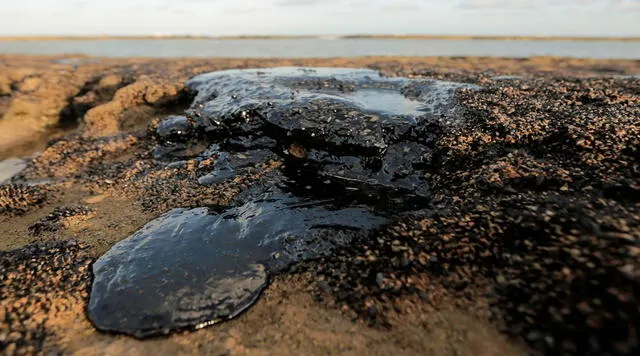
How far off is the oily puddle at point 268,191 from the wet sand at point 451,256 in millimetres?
317

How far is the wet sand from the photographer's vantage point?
4.10 metres

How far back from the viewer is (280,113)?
8891 millimetres

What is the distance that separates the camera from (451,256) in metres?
5.17

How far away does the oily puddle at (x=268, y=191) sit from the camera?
5.02m

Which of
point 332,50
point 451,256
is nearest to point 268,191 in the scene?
point 451,256

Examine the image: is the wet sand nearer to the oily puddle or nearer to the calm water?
the oily puddle

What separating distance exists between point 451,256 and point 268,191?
12.7 feet

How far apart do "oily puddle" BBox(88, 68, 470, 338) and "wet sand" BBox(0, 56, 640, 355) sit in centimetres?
32

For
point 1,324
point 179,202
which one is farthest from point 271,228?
point 1,324

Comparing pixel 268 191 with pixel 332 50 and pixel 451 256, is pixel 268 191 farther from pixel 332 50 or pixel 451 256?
pixel 332 50

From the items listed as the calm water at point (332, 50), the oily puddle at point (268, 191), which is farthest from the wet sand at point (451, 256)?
the calm water at point (332, 50)

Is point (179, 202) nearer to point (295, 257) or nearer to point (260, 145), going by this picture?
point (260, 145)

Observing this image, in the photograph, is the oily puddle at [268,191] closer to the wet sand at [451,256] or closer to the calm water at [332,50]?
the wet sand at [451,256]

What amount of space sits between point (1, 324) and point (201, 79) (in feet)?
36.6
